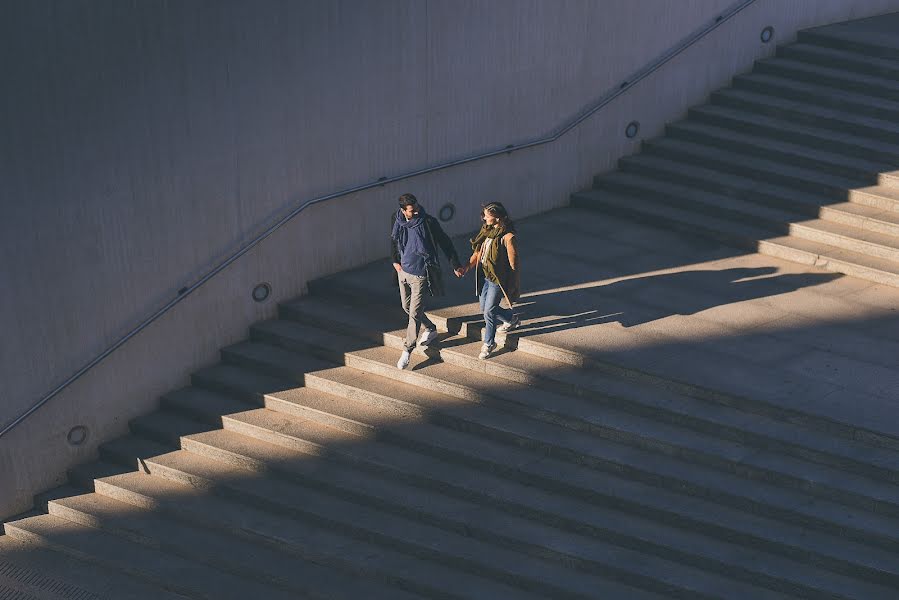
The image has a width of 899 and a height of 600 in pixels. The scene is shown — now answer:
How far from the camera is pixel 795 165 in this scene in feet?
55.4

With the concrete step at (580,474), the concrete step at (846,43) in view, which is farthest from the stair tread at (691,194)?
the concrete step at (580,474)

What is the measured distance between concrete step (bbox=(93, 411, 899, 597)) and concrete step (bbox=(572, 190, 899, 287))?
15.9ft

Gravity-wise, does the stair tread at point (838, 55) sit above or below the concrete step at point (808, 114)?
above

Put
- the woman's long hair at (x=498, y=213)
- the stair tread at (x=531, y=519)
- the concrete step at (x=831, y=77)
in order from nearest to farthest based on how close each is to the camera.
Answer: the stair tread at (x=531, y=519)
the woman's long hair at (x=498, y=213)
the concrete step at (x=831, y=77)

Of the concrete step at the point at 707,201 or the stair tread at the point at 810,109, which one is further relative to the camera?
the stair tread at the point at 810,109

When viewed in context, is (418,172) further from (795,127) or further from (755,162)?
(795,127)

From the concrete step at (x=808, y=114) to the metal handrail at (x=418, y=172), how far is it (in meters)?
0.96

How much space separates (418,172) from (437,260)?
260 cm

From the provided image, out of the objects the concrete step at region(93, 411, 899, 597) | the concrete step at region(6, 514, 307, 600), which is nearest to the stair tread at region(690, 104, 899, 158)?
the concrete step at region(93, 411, 899, 597)

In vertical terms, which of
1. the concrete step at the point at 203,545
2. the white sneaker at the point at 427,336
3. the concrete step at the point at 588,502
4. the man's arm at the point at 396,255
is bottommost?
the concrete step at the point at 203,545

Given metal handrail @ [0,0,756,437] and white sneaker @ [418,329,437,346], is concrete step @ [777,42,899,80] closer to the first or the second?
metal handrail @ [0,0,756,437]

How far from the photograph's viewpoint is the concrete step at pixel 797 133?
16.6 m

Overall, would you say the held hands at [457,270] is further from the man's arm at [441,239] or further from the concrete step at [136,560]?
the concrete step at [136,560]

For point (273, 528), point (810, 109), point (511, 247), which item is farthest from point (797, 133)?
point (273, 528)
